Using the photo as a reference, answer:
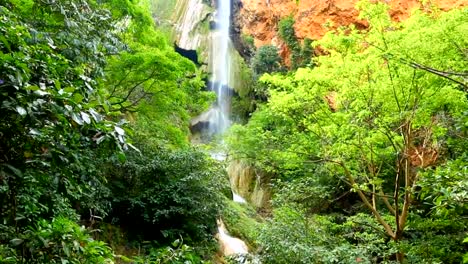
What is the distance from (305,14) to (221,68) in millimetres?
7180

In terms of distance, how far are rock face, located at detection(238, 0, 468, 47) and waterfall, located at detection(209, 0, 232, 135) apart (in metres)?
1.76

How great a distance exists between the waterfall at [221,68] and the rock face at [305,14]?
1.76m

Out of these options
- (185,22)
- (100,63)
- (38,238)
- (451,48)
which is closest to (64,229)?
(38,238)

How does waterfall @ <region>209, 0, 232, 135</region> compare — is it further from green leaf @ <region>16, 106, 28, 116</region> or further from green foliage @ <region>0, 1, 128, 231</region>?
green leaf @ <region>16, 106, 28, 116</region>

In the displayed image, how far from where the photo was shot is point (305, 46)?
21.5m

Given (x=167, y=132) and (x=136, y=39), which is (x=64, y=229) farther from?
(x=136, y=39)

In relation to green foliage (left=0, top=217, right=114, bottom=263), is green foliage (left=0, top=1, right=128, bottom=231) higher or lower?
higher

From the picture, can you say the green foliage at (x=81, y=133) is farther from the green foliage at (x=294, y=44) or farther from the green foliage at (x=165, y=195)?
the green foliage at (x=294, y=44)

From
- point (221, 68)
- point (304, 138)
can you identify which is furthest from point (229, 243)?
point (221, 68)

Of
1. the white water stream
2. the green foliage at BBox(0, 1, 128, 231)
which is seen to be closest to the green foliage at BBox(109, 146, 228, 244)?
the green foliage at BBox(0, 1, 128, 231)

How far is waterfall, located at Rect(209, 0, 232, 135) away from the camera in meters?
24.8

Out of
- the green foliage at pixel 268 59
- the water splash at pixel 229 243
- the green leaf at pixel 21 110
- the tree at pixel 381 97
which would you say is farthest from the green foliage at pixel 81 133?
the green foliage at pixel 268 59

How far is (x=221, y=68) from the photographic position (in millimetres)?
26297

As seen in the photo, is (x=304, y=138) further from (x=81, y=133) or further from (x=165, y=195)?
(x=81, y=133)
